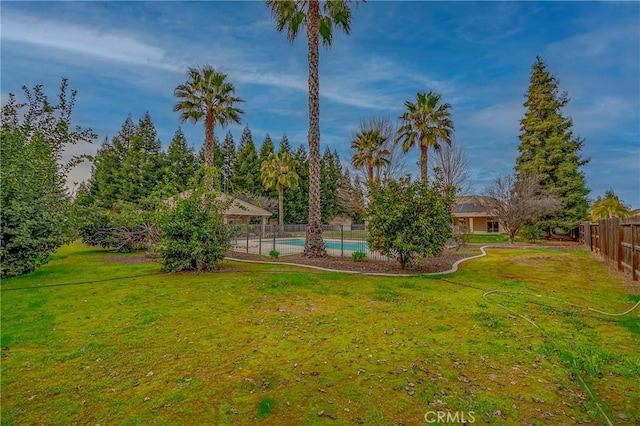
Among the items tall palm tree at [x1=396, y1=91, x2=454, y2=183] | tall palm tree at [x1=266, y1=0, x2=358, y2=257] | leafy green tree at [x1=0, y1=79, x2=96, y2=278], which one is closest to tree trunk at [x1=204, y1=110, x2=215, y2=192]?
tall palm tree at [x1=266, y1=0, x2=358, y2=257]

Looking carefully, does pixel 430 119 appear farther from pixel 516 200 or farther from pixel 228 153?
pixel 228 153

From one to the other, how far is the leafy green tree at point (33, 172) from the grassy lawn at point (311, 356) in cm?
158

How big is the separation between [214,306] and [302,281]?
8.46ft

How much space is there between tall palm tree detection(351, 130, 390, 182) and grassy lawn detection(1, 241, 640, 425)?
1926 centimetres

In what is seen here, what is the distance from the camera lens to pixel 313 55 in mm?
12508

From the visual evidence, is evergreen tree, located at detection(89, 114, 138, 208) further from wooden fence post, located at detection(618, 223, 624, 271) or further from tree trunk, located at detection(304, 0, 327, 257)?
wooden fence post, located at detection(618, 223, 624, 271)

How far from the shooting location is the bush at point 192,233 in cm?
900

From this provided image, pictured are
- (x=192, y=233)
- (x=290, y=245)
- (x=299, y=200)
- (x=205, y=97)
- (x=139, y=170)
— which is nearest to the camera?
(x=192, y=233)

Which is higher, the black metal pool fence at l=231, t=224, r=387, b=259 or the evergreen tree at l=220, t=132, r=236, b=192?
the evergreen tree at l=220, t=132, r=236, b=192

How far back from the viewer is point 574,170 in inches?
998

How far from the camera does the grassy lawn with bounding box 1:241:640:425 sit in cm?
271

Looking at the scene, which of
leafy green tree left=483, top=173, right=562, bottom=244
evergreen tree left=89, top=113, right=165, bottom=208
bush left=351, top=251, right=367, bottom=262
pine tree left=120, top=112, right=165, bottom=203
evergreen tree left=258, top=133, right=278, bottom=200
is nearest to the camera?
bush left=351, top=251, right=367, bottom=262
